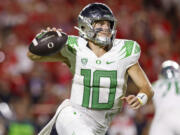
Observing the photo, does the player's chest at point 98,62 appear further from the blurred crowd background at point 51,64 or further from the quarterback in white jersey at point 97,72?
the blurred crowd background at point 51,64

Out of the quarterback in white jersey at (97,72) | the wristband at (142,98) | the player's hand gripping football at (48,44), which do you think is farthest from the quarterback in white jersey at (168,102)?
the player's hand gripping football at (48,44)

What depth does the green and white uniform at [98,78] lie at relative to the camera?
158 inches

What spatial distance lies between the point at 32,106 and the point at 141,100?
3.43 meters

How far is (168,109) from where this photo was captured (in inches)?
196

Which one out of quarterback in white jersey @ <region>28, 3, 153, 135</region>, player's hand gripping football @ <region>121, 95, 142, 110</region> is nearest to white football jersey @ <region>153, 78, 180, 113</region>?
quarterback in white jersey @ <region>28, 3, 153, 135</region>

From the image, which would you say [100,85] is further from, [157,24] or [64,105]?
[157,24]

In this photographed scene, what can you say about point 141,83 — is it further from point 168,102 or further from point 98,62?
point 168,102

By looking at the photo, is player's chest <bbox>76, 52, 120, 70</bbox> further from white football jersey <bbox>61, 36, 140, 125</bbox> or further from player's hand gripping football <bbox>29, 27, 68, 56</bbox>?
player's hand gripping football <bbox>29, 27, 68, 56</bbox>

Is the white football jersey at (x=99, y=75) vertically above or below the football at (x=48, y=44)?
below

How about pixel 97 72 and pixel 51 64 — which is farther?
pixel 51 64

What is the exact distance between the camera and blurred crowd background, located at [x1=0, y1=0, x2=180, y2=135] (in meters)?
6.81

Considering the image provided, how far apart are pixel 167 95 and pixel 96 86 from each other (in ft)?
3.94

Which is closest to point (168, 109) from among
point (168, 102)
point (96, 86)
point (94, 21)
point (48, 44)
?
point (168, 102)

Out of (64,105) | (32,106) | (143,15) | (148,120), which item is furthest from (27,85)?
(64,105)
